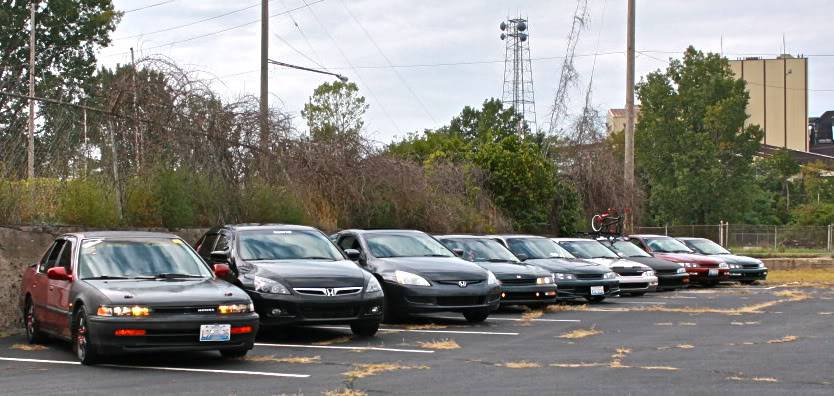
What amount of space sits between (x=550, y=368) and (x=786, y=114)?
99.4m

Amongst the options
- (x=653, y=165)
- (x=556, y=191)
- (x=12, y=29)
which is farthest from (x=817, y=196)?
(x=12, y=29)

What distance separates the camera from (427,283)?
50.2 feet

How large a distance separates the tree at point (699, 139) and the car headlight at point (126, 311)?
54.7 metres

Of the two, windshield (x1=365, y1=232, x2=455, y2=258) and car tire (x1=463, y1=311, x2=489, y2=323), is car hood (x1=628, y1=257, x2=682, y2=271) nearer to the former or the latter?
windshield (x1=365, y1=232, x2=455, y2=258)

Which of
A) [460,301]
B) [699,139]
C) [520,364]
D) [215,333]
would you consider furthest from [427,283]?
[699,139]

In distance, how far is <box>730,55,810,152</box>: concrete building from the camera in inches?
3952

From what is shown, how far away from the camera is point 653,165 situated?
64.9m

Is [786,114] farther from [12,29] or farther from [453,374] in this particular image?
[453,374]

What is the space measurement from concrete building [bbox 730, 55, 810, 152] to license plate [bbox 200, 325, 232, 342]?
9436cm

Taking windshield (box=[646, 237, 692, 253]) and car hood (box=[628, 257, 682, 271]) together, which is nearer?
car hood (box=[628, 257, 682, 271])

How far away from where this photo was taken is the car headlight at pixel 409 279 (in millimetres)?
15336

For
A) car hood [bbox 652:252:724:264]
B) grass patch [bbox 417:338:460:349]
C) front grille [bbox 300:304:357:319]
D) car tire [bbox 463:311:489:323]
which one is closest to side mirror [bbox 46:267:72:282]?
front grille [bbox 300:304:357:319]

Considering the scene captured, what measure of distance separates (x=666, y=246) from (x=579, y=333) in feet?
49.2

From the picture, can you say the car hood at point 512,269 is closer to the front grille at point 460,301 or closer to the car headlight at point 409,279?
the front grille at point 460,301
